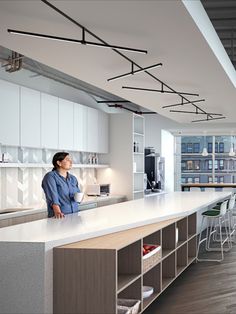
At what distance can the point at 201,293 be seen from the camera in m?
5.22

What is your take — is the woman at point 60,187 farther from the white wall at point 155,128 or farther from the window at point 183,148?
the window at point 183,148

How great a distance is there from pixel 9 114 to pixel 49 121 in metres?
1.13

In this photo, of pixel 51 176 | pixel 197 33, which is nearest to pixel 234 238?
pixel 51 176

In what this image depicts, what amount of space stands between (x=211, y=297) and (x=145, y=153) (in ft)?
21.5

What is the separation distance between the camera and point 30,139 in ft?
22.1

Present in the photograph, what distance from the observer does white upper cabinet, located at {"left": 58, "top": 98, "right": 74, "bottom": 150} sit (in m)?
7.71

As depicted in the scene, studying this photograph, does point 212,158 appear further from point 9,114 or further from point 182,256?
point 9,114

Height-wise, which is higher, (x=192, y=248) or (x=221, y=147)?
(x=221, y=147)

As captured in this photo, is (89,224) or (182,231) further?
(182,231)

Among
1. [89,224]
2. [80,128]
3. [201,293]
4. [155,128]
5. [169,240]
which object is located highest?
[155,128]

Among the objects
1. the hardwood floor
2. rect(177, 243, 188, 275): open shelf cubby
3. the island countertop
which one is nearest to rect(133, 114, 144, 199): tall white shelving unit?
the hardwood floor

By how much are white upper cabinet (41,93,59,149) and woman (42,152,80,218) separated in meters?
2.01

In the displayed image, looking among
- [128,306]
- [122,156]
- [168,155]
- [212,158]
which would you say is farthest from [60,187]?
[212,158]

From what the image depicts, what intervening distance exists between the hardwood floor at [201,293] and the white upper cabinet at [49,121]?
8.75ft
